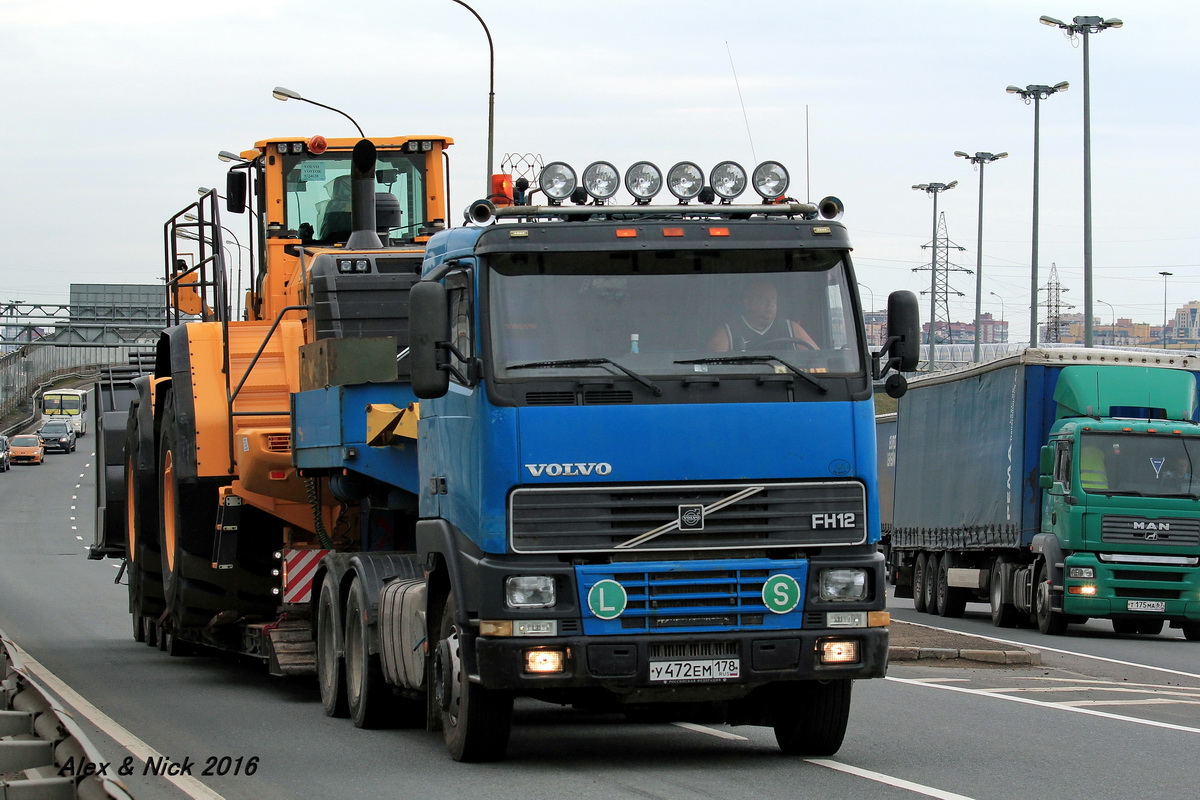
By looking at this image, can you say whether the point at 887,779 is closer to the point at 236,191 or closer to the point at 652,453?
the point at 652,453

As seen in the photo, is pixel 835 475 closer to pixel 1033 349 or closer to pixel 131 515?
pixel 131 515

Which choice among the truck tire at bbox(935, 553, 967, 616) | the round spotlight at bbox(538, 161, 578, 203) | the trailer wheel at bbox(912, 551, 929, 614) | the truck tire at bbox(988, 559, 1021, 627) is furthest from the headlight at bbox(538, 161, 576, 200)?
the trailer wheel at bbox(912, 551, 929, 614)

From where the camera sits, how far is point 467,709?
9.76 m

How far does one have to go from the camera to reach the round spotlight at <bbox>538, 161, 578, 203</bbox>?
392 inches

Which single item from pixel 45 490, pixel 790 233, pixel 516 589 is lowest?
pixel 45 490

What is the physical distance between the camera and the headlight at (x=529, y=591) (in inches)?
363

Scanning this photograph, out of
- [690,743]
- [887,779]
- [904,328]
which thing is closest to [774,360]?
[904,328]

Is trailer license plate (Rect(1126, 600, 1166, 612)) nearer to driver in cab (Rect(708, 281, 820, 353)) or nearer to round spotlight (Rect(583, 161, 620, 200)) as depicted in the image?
driver in cab (Rect(708, 281, 820, 353))

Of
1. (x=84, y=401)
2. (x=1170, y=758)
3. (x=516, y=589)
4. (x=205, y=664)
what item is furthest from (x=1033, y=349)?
(x=84, y=401)

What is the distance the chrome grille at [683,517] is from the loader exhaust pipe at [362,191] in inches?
252

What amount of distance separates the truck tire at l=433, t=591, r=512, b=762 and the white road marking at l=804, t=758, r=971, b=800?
1.78m

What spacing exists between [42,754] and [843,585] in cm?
419

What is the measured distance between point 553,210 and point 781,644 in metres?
2.65

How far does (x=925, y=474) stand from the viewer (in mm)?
30297
